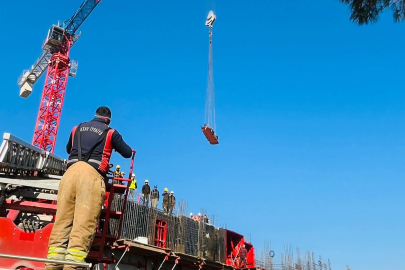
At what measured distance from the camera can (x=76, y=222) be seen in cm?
446

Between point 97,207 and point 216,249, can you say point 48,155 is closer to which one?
point 97,207

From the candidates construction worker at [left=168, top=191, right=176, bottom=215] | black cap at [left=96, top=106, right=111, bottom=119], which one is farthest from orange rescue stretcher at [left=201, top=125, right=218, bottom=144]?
black cap at [left=96, top=106, right=111, bottom=119]

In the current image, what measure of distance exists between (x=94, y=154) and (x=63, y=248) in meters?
1.12

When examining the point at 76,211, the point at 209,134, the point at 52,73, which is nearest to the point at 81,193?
the point at 76,211

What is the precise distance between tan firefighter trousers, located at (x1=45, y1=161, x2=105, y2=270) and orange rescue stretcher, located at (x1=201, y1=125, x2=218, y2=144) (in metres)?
18.8

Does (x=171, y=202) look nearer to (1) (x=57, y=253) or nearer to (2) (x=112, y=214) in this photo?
(2) (x=112, y=214)

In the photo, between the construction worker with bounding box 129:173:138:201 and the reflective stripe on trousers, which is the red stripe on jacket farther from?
the construction worker with bounding box 129:173:138:201

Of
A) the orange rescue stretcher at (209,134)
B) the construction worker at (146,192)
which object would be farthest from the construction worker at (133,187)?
the orange rescue stretcher at (209,134)

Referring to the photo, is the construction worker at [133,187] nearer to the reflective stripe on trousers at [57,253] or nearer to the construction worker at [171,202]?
the construction worker at [171,202]

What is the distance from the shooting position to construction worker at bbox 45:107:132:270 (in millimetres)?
4406

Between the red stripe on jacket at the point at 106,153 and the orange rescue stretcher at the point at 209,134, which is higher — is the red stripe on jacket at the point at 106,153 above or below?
below

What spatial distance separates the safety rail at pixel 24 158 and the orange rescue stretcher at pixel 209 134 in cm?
1331

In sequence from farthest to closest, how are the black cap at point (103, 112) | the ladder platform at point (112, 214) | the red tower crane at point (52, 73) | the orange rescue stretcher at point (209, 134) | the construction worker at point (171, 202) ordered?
the red tower crane at point (52, 73) → the orange rescue stretcher at point (209, 134) → the construction worker at point (171, 202) → the ladder platform at point (112, 214) → the black cap at point (103, 112)

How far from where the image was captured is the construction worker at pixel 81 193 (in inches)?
173
